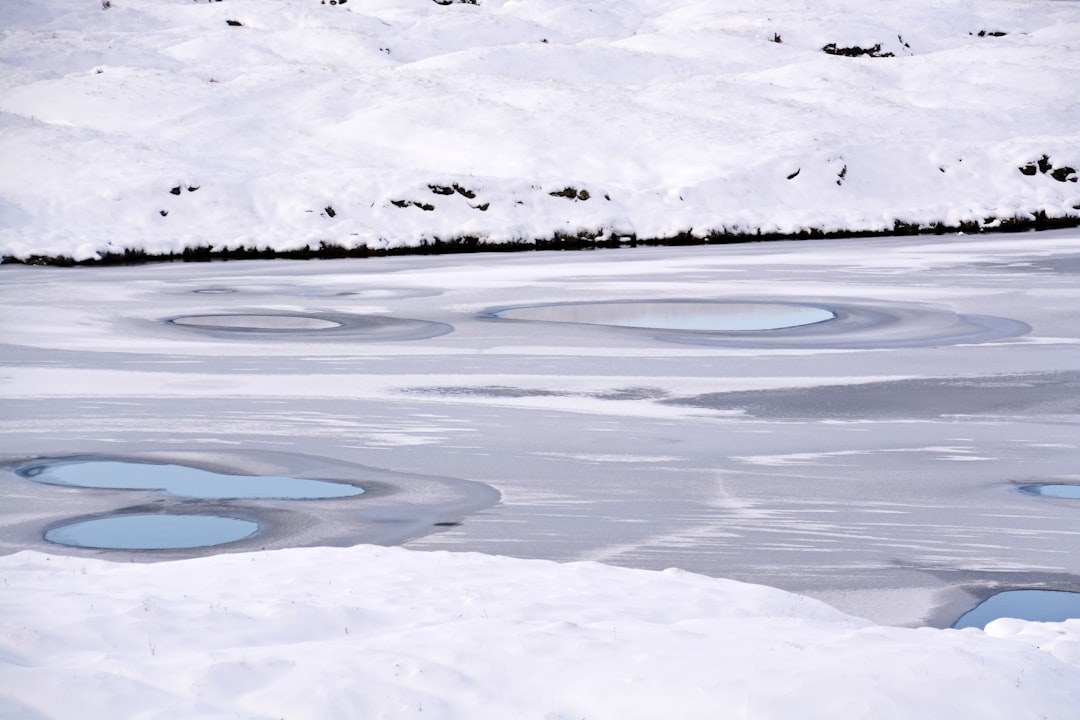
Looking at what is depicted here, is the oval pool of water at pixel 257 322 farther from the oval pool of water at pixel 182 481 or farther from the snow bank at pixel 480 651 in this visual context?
the snow bank at pixel 480 651

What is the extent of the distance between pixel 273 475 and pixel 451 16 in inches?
2148

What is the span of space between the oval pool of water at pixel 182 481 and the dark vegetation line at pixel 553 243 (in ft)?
47.1

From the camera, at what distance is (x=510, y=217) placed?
25734 millimetres

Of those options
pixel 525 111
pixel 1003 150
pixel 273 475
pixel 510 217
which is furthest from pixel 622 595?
pixel 525 111

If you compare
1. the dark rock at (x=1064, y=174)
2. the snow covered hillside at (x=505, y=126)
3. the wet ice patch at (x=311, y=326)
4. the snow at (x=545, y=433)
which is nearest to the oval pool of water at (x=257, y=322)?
the wet ice patch at (x=311, y=326)

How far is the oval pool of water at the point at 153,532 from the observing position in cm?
679

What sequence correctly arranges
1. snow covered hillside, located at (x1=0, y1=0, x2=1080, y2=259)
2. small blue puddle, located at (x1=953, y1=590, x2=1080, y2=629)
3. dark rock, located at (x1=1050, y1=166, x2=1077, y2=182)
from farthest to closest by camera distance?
dark rock, located at (x1=1050, y1=166, x2=1077, y2=182) < snow covered hillside, located at (x1=0, y1=0, x2=1080, y2=259) < small blue puddle, located at (x1=953, y1=590, x2=1080, y2=629)

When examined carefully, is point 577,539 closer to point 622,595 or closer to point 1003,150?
point 622,595

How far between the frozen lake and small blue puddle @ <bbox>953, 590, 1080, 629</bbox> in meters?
0.08

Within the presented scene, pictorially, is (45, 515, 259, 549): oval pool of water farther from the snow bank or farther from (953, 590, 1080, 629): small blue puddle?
(953, 590, 1080, 629): small blue puddle

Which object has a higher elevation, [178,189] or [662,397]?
[178,189]

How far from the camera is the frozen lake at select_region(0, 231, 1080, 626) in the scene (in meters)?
6.70

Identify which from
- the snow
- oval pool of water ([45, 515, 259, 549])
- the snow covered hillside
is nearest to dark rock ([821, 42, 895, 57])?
the snow covered hillside

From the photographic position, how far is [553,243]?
80.7 ft
